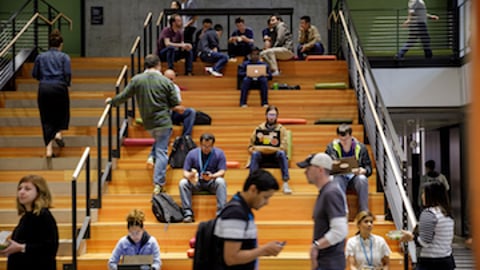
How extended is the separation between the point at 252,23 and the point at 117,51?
133 inches

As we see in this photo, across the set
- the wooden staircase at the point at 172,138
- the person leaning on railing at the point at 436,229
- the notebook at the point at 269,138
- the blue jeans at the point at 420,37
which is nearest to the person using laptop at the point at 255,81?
the wooden staircase at the point at 172,138

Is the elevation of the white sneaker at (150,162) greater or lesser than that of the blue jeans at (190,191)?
greater

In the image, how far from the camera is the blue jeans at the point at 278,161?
33.2ft

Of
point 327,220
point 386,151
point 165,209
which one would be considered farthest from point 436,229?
point 165,209

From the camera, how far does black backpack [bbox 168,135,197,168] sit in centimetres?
1044

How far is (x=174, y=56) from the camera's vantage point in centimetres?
1412

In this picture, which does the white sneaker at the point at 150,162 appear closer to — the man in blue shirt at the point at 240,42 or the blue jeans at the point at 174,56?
the blue jeans at the point at 174,56

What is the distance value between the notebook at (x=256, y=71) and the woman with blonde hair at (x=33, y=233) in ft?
26.5

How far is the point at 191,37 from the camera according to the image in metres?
15.5

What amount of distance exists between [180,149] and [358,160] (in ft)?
7.98

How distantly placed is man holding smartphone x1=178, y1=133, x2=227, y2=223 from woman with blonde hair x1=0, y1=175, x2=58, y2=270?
4413mm

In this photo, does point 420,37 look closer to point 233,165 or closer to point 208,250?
point 233,165

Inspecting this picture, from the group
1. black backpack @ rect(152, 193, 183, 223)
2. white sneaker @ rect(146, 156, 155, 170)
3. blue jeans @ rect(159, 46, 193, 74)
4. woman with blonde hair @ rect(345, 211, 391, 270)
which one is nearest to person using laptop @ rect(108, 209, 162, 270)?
black backpack @ rect(152, 193, 183, 223)

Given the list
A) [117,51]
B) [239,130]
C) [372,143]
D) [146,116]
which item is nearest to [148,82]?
[146,116]
